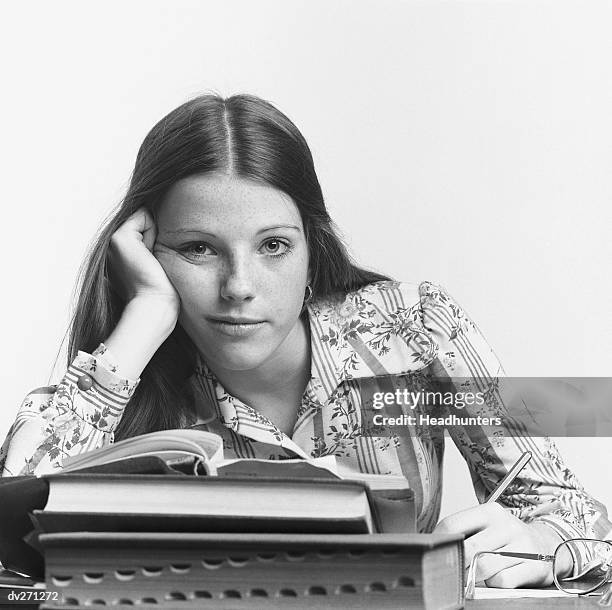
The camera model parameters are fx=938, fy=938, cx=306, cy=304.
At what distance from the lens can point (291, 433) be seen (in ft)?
4.49

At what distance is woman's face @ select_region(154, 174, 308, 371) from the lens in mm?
1237

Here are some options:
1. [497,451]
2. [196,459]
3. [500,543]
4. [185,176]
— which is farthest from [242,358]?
[196,459]

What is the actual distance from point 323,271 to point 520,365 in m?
0.31

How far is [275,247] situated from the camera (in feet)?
4.18

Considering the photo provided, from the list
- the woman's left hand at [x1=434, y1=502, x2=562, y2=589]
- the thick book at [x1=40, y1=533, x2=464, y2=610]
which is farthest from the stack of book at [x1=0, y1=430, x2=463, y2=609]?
the woman's left hand at [x1=434, y1=502, x2=562, y2=589]

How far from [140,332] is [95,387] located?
93mm

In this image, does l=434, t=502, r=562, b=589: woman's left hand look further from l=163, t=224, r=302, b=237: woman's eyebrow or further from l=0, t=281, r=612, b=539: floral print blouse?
Answer: l=163, t=224, r=302, b=237: woman's eyebrow

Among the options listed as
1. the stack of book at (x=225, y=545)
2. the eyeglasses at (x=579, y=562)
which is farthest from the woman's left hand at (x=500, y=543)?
the stack of book at (x=225, y=545)

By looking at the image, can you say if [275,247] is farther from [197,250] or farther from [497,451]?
[497,451]

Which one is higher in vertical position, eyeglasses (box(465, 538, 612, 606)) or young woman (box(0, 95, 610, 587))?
young woman (box(0, 95, 610, 587))

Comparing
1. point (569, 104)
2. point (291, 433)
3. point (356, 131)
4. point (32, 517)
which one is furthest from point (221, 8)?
point (32, 517)

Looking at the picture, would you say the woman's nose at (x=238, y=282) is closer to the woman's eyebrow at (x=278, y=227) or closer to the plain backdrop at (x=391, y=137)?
the woman's eyebrow at (x=278, y=227)

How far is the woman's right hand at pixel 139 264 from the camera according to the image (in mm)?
1289

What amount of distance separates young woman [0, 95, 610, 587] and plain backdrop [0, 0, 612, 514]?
47 millimetres
